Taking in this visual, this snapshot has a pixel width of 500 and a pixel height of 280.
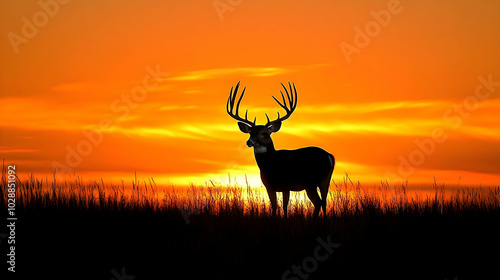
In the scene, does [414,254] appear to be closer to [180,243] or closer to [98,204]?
[180,243]

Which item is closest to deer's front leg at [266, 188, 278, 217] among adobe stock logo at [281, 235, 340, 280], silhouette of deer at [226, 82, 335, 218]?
silhouette of deer at [226, 82, 335, 218]

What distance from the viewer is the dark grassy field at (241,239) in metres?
8.05

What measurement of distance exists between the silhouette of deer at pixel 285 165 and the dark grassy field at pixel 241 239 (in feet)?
1.31

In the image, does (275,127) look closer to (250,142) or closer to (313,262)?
(250,142)

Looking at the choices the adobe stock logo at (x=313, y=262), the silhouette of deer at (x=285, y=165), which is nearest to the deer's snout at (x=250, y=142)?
the silhouette of deer at (x=285, y=165)

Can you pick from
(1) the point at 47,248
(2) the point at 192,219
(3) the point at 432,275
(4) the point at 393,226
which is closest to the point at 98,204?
(2) the point at 192,219

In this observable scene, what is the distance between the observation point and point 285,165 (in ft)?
41.5

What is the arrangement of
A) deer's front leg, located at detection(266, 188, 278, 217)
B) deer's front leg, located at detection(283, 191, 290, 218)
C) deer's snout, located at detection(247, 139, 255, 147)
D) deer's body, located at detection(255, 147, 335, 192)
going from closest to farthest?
deer's front leg, located at detection(266, 188, 278, 217) < deer's front leg, located at detection(283, 191, 290, 218) < deer's snout, located at detection(247, 139, 255, 147) < deer's body, located at detection(255, 147, 335, 192)

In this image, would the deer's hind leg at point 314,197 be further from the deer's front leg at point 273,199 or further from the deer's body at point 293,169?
the deer's front leg at point 273,199

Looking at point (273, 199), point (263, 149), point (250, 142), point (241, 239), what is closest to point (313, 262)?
point (241, 239)

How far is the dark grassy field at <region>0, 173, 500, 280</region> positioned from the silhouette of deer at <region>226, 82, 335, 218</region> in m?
0.40

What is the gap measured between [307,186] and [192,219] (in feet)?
8.96

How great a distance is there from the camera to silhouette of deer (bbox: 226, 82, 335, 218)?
489 inches
